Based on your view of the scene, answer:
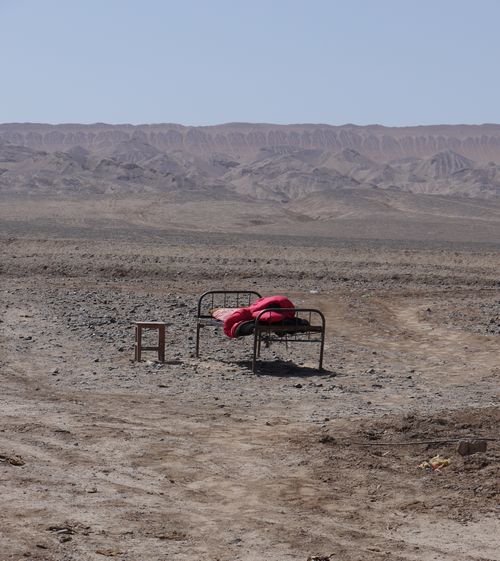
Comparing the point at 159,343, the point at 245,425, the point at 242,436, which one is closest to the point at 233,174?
the point at 159,343

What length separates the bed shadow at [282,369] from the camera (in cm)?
1407

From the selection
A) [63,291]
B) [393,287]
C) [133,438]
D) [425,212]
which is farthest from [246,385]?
[425,212]

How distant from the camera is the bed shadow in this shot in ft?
46.1

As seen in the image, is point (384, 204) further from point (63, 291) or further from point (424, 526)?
point (424, 526)

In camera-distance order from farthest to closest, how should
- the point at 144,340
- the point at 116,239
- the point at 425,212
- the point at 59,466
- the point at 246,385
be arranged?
the point at 425,212
the point at 116,239
the point at 144,340
the point at 246,385
the point at 59,466

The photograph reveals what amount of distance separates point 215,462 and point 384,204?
75.3 m

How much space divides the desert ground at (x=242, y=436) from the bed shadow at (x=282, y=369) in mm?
→ 53

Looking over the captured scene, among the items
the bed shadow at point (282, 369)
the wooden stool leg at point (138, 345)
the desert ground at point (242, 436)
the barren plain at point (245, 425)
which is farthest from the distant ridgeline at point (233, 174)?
the bed shadow at point (282, 369)

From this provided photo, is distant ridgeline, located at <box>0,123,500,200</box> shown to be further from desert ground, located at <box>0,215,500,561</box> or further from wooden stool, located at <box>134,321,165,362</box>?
wooden stool, located at <box>134,321,165,362</box>

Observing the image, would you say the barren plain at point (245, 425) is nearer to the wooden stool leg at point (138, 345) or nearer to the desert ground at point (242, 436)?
the desert ground at point (242, 436)

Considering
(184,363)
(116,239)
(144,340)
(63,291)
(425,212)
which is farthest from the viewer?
(425,212)

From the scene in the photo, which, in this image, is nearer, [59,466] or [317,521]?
[317,521]

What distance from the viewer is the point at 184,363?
582 inches

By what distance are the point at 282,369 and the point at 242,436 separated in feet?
13.9
